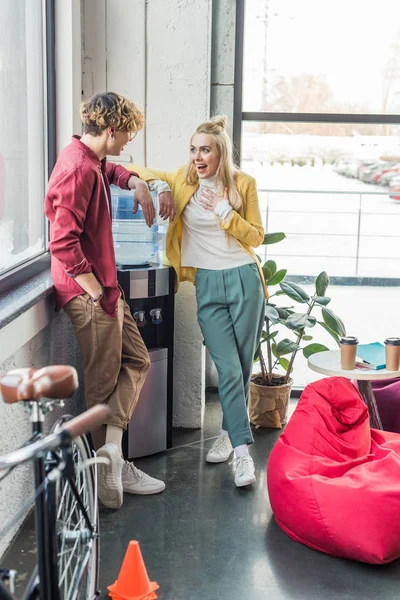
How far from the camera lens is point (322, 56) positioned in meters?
4.23

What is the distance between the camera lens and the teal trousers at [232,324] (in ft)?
11.2

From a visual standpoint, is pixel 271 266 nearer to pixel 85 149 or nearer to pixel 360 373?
pixel 360 373

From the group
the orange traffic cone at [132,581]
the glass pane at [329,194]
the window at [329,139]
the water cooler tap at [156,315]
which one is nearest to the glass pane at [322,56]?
the window at [329,139]

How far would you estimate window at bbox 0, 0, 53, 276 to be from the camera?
2984 mm

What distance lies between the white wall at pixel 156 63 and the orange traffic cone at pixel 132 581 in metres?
1.99

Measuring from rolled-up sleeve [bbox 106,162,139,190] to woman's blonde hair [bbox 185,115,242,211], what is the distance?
11.3 inches

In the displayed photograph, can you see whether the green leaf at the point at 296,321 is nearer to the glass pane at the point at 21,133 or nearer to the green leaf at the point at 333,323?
the green leaf at the point at 333,323

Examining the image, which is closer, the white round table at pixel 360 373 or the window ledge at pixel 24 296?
the window ledge at pixel 24 296

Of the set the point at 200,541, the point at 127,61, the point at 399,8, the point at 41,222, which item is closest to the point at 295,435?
the point at 200,541

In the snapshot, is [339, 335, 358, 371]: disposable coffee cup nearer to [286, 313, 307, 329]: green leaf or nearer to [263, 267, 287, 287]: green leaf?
[286, 313, 307, 329]: green leaf

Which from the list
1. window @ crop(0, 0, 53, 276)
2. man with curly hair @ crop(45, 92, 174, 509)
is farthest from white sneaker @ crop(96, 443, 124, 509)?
window @ crop(0, 0, 53, 276)

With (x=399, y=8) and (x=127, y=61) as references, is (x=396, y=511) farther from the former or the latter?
(x=399, y=8)

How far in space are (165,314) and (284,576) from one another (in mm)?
1384

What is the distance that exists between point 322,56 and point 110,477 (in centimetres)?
260
